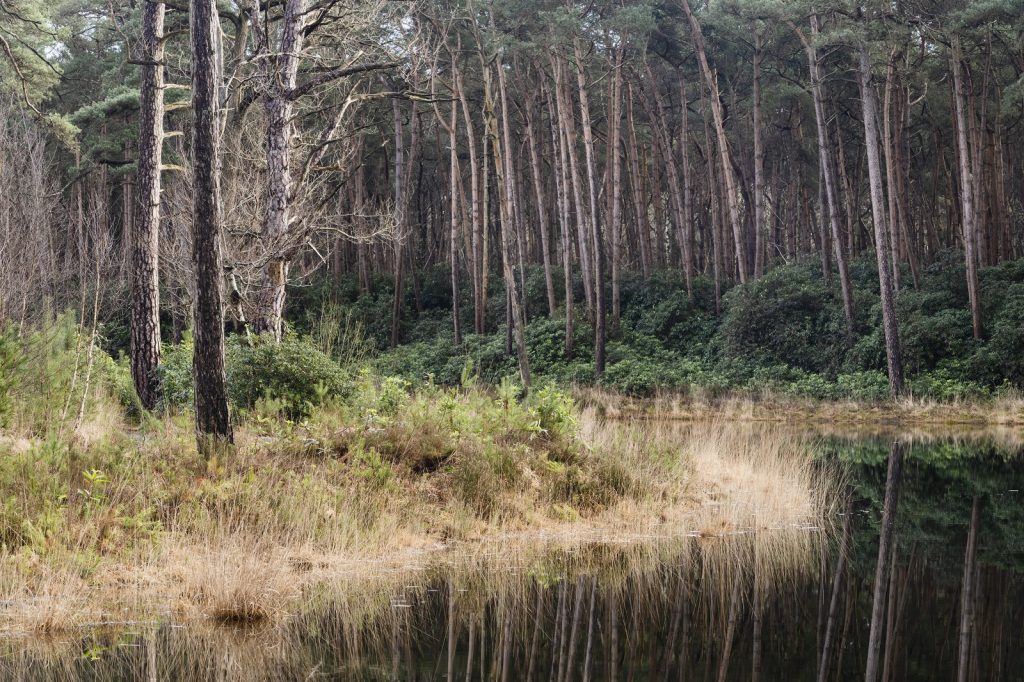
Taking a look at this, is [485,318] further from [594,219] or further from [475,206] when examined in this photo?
[594,219]

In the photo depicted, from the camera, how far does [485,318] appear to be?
Result: 4181 centimetres

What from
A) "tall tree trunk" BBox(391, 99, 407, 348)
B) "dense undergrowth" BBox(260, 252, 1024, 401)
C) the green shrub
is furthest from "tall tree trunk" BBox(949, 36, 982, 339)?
the green shrub

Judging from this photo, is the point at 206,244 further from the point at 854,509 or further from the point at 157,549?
the point at 854,509

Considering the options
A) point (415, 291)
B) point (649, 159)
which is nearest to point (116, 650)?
point (415, 291)

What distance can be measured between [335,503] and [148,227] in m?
8.43

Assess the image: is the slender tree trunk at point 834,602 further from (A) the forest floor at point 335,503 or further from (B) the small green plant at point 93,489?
(B) the small green plant at point 93,489

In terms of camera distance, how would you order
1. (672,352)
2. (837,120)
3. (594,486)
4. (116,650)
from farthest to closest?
(837,120) < (672,352) < (594,486) < (116,650)

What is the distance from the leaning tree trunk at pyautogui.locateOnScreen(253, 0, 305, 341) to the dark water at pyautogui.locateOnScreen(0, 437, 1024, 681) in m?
8.03

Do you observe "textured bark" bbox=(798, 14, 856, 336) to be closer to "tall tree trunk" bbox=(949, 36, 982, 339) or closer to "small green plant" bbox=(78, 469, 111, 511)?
"tall tree trunk" bbox=(949, 36, 982, 339)

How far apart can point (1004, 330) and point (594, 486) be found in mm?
20483

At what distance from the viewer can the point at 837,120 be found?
3716cm

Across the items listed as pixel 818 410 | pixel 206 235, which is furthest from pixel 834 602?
pixel 818 410

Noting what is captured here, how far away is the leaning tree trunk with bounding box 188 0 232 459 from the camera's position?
10.8m

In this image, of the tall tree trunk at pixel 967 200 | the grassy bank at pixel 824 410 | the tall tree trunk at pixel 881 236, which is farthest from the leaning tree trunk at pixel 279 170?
the tall tree trunk at pixel 967 200
